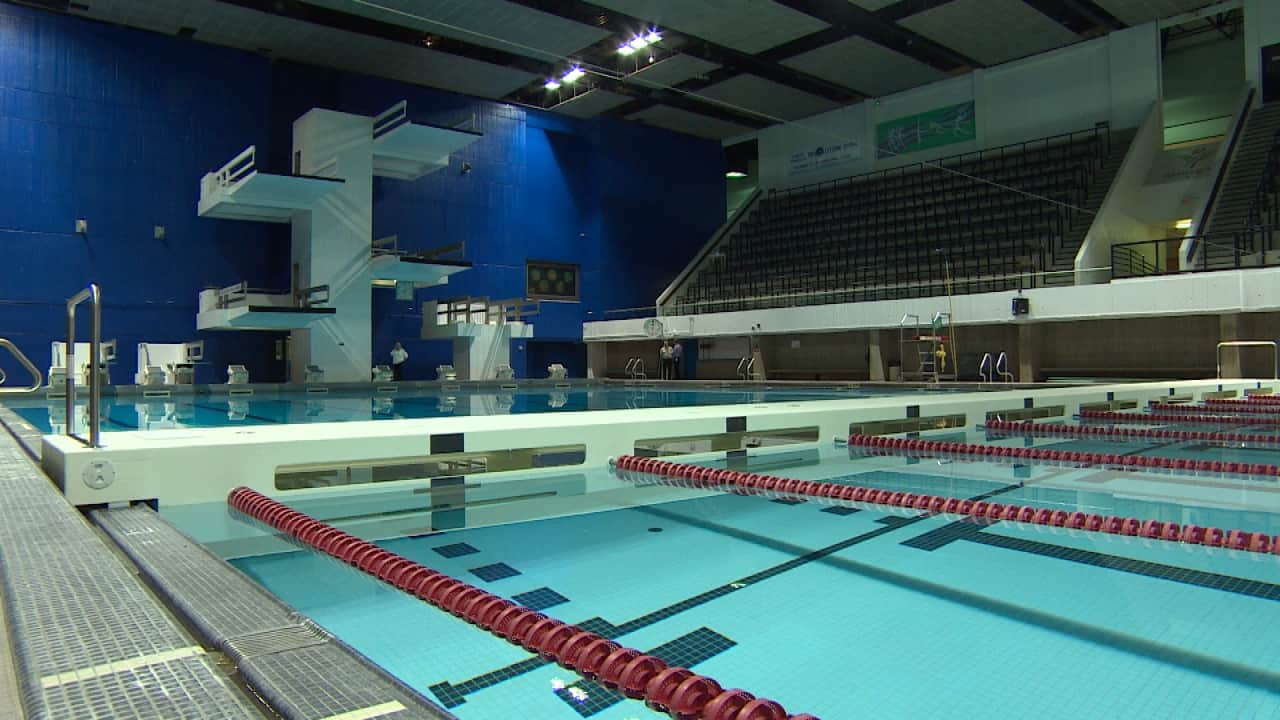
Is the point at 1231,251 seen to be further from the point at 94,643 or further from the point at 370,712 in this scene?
the point at 94,643

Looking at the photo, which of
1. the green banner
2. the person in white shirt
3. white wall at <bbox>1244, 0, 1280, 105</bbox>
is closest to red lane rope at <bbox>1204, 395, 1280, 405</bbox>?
white wall at <bbox>1244, 0, 1280, 105</bbox>

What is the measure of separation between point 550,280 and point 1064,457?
18209mm

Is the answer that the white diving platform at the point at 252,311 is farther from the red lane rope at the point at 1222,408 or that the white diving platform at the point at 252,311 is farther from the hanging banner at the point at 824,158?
the hanging banner at the point at 824,158

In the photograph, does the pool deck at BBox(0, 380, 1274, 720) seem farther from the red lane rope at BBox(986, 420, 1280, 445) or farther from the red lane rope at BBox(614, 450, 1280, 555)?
the red lane rope at BBox(986, 420, 1280, 445)

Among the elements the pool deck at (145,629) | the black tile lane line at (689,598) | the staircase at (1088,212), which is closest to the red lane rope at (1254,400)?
the black tile lane line at (689,598)

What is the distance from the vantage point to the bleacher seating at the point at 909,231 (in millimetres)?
17609

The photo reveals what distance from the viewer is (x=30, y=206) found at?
1457 centimetres

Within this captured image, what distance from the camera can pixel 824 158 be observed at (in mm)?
23969

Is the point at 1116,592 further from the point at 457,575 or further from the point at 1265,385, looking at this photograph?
the point at 1265,385

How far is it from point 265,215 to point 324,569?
15682 mm

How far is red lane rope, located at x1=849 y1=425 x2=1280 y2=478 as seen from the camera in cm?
437

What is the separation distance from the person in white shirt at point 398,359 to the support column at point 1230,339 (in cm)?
1564

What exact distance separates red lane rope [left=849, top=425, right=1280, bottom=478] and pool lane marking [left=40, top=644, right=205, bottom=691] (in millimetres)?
4613

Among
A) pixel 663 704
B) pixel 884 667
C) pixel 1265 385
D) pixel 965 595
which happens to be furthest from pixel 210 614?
pixel 1265 385
